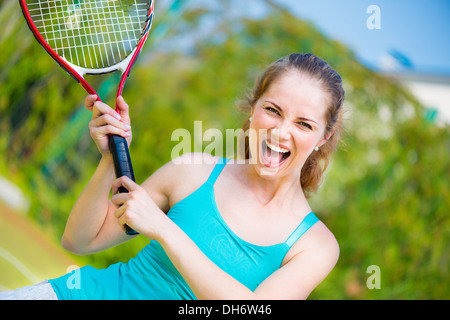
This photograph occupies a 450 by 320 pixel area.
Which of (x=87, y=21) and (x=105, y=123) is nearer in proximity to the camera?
(x=105, y=123)

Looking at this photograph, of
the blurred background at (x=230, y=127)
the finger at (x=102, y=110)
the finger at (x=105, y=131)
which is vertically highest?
the finger at (x=102, y=110)

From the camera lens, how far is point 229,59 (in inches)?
137

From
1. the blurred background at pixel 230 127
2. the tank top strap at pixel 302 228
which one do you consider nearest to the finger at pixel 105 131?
the tank top strap at pixel 302 228

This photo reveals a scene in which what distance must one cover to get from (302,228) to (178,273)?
1.13 ft

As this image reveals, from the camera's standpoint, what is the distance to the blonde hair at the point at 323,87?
139cm

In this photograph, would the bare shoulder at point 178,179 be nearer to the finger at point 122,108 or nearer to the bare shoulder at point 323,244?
the finger at point 122,108

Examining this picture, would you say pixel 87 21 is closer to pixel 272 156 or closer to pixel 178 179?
pixel 178 179

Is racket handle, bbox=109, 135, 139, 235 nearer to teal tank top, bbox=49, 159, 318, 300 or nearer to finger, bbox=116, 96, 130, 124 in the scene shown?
finger, bbox=116, 96, 130, 124

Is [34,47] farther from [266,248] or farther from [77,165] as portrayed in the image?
[266,248]

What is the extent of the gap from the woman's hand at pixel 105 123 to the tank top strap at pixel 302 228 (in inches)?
19.6

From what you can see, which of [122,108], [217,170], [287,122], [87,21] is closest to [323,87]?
[287,122]

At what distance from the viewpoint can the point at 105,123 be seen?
1.27 meters
